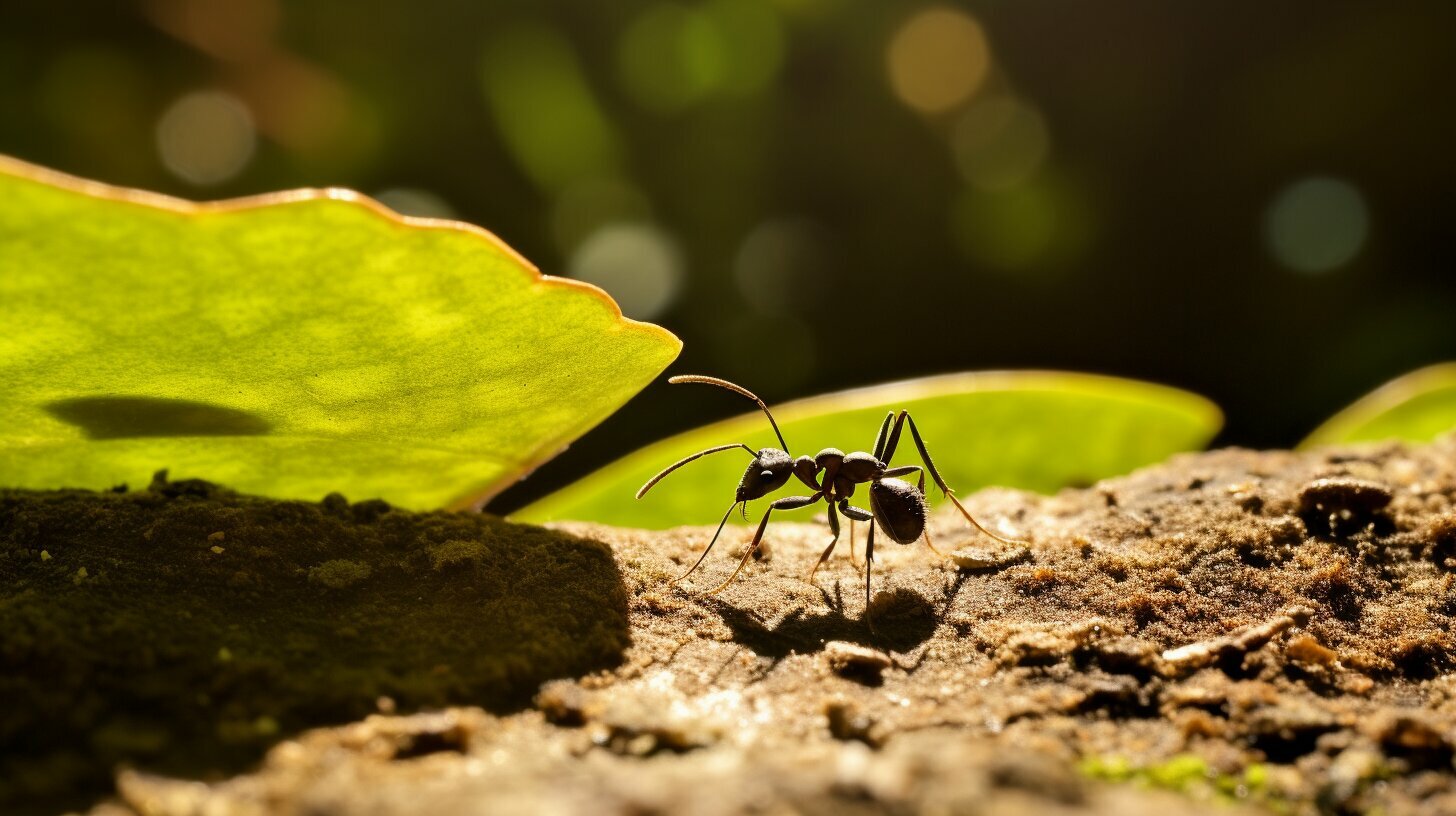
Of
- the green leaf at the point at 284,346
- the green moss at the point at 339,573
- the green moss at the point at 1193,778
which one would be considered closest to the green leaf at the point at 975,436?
the green leaf at the point at 284,346

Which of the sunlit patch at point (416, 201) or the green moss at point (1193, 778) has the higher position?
the sunlit patch at point (416, 201)

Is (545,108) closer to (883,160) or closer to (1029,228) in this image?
(883,160)

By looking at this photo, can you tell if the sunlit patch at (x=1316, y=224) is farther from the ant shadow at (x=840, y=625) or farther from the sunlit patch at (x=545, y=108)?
the ant shadow at (x=840, y=625)

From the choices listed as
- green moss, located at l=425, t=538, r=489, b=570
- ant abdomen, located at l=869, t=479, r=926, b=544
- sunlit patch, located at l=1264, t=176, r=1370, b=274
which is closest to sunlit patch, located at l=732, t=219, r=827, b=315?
sunlit patch, located at l=1264, t=176, r=1370, b=274

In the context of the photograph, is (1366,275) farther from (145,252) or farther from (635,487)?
(145,252)

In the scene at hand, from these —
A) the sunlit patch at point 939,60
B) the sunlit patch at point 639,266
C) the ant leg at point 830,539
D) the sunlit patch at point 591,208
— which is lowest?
the ant leg at point 830,539

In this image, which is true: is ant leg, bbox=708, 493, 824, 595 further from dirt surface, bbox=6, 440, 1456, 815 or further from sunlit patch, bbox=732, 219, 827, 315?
sunlit patch, bbox=732, 219, 827, 315
